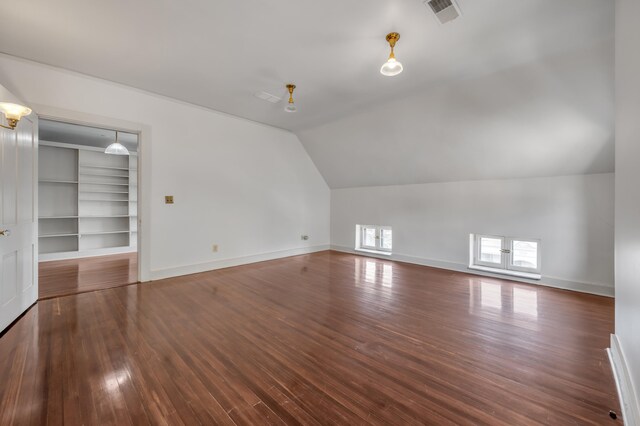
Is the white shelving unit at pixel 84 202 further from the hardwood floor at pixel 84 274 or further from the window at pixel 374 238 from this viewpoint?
the window at pixel 374 238

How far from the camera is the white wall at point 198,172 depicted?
10.6 feet

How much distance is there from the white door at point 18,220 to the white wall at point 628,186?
14.2 ft

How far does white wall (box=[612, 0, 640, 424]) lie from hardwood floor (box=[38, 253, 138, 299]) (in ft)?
16.3

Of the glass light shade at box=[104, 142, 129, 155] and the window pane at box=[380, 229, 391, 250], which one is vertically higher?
the glass light shade at box=[104, 142, 129, 155]

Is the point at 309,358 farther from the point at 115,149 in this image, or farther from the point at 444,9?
the point at 115,149

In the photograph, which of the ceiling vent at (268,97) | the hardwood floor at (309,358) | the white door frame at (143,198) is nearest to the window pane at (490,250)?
the hardwood floor at (309,358)

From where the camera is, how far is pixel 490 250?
Result: 440cm

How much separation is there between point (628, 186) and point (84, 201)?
8224 mm

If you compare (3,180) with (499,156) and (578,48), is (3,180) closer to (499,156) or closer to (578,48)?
(578,48)

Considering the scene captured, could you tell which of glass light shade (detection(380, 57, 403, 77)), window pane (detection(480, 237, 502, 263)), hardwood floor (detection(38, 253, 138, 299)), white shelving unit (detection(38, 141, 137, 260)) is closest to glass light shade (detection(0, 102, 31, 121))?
hardwood floor (detection(38, 253, 138, 299))

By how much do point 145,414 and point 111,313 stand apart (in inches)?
70.4

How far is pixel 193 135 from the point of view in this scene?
13.9 feet

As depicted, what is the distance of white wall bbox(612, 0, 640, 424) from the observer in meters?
1.29

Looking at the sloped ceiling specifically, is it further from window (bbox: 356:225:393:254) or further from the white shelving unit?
the white shelving unit
